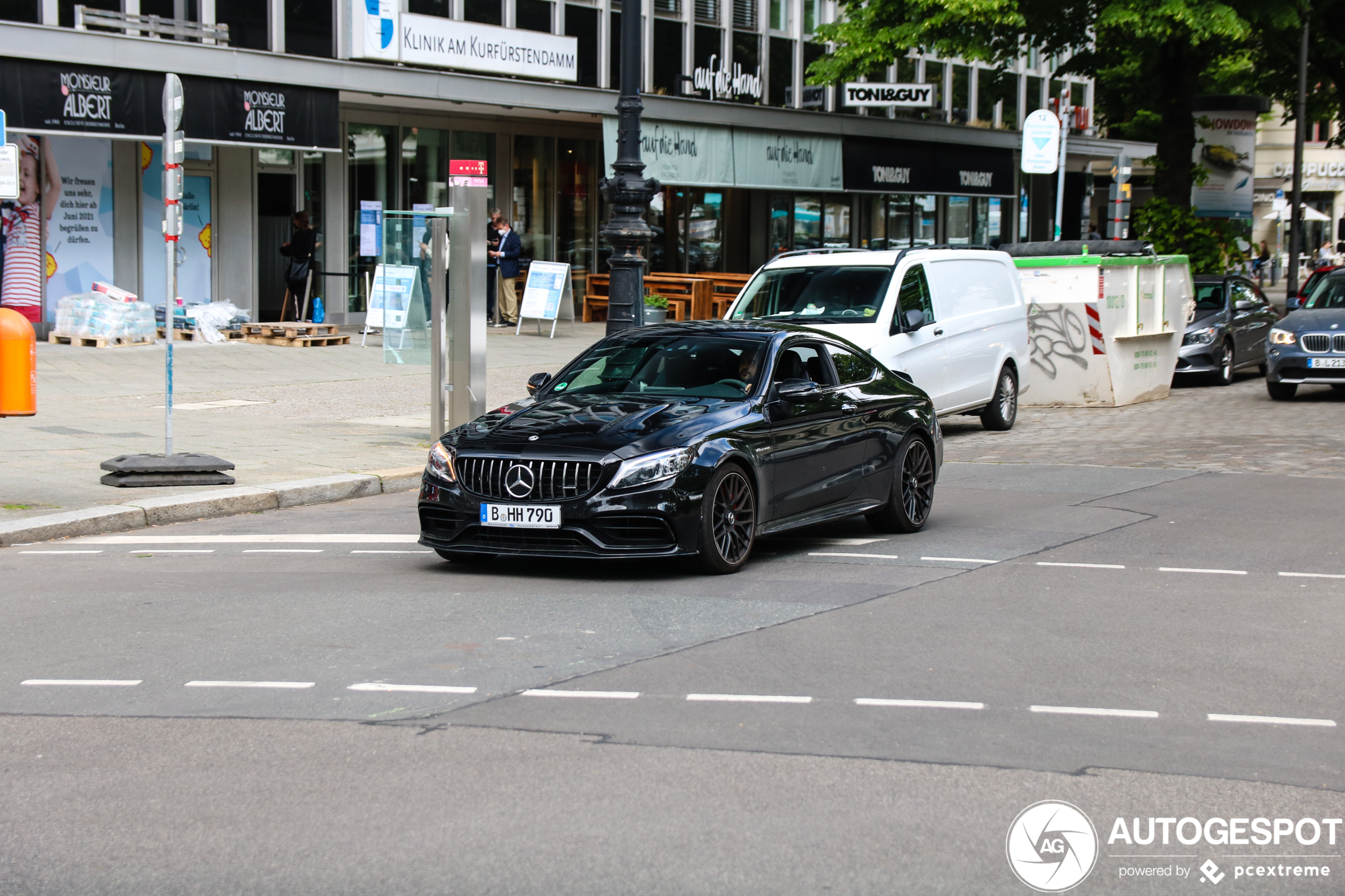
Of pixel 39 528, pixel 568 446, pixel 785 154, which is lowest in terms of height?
pixel 39 528

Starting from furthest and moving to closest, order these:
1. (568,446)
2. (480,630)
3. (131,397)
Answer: (131,397)
(568,446)
(480,630)

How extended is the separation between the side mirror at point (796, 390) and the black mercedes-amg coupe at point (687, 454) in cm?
1

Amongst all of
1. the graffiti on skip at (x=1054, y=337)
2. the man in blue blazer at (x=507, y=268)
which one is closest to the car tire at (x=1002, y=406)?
the graffiti on skip at (x=1054, y=337)

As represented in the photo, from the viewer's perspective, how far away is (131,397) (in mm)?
17656

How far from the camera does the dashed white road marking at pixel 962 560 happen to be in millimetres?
9508

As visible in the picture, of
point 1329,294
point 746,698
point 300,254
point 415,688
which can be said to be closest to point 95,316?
point 300,254

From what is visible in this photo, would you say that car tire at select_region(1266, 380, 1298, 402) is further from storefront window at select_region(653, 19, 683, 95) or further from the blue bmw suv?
storefront window at select_region(653, 19, 683, 95)

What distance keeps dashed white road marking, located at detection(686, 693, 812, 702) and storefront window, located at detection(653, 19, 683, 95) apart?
25.3 meters

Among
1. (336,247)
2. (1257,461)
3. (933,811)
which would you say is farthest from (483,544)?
(336,247)

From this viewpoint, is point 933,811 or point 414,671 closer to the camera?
point 933,811

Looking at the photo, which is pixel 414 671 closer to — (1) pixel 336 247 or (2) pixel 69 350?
(2) pixel 69 350

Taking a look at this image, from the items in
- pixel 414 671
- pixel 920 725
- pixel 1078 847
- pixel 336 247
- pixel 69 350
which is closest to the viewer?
pixel 1078 847

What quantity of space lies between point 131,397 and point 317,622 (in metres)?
11.0

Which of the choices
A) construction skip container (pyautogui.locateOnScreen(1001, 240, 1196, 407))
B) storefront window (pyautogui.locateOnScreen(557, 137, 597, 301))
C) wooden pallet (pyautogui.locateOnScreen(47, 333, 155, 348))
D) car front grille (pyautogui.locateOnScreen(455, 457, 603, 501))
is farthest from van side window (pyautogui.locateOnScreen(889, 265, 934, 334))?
storefront window (pyautogui.locateOnScreen(557, 137, 597, 301))
